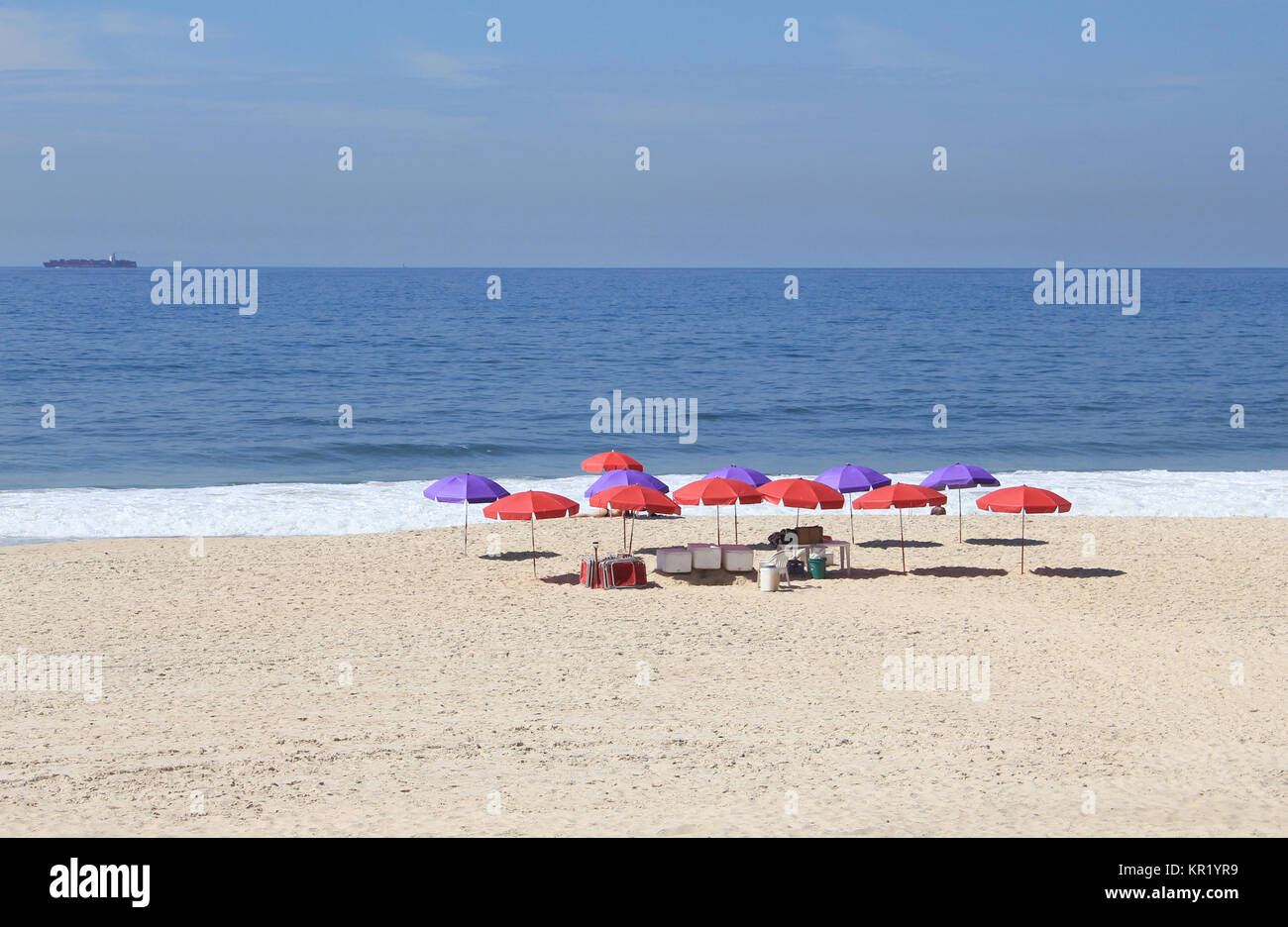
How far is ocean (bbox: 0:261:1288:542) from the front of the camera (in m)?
29.7

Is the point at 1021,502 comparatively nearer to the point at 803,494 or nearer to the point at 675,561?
the point at 803,494

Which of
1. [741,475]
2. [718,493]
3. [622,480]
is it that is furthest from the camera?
[741,475]

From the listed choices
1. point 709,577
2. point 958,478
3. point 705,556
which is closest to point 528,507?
point 705,556

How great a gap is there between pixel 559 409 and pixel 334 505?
2107 centimetres

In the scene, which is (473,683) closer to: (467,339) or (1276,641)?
(1276,641)

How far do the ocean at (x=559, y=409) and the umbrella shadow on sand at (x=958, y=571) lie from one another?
8113 millimetres

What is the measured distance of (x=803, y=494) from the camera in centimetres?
1936

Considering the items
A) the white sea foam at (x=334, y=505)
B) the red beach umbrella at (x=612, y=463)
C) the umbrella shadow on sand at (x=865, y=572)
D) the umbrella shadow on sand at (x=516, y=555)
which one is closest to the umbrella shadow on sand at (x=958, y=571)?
the umbrella shadow on sand at (x=865, y=572)

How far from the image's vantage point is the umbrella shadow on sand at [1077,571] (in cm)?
2020

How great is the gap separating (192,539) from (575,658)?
11.8 meters

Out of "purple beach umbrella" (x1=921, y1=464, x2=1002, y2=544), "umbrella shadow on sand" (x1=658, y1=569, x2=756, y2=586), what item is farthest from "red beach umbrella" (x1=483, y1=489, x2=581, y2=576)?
"purple beach umbrella" (x1=921, y1=464, x2=1002, y2=544)

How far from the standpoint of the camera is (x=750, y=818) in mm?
9594

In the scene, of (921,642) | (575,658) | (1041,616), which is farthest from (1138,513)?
(575,658)

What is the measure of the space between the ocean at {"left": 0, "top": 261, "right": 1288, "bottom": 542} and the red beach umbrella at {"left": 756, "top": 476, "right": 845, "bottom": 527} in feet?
31.5
